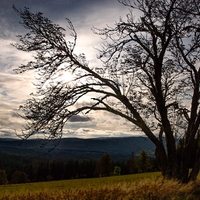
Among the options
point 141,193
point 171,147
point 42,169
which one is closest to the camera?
point 141,193

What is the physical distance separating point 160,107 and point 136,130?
1985mm

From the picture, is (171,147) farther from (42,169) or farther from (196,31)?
(42,169)

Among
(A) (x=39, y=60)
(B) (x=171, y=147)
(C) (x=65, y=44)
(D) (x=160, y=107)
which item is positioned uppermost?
(C) (x=65, y=44)

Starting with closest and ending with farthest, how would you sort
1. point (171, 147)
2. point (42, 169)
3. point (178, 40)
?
point (171, 147)
point (178, 40)
point (42, 169)

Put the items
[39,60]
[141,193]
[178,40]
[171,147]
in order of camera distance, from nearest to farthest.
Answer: [141,193] < [39,60] < [171,147] < [178,40]

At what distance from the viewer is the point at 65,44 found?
12.0m

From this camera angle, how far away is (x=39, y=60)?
11.5 m

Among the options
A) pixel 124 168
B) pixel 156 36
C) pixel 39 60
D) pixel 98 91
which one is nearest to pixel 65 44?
pixel 39 60

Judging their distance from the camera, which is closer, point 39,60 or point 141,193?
point 141,193

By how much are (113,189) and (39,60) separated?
235 inches

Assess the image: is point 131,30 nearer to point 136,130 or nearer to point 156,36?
point 156,36

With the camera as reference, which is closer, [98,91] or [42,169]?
[98,91]

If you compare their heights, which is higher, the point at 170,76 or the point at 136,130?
the point at 170,76

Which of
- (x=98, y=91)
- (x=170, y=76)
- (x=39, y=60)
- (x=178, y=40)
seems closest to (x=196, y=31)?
(x=178, y=40)
